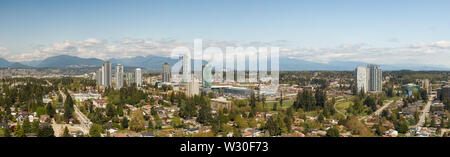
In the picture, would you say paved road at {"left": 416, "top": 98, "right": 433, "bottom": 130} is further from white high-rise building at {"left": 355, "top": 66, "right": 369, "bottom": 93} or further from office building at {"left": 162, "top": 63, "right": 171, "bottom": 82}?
office building at {"left": 162, "top": 63, "right": 171, "bottom": 82}

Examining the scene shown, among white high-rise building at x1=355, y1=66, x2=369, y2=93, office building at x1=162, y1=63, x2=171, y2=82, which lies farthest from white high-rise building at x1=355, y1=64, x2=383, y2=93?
office building at x1=162, y1=63, x2=171, y2=82

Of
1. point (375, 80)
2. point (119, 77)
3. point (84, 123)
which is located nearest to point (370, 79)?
point (375, 80)

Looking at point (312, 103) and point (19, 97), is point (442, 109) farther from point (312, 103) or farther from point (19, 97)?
point (19, 97)

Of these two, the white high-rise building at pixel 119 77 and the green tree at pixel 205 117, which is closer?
the green tree at pixel 205 117

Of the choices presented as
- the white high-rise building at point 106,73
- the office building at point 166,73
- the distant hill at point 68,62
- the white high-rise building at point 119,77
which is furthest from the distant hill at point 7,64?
the white high-rise building at point 119,77

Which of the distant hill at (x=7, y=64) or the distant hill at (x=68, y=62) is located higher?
the distant hill at (x=68, y=62)

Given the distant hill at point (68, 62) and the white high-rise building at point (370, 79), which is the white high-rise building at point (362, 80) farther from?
the distant hill at point (68, 62)
